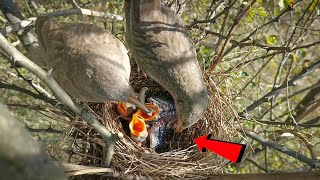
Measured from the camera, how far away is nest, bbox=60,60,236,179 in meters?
2.69

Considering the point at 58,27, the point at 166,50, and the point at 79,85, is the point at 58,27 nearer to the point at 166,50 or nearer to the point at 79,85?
the point at 79,85

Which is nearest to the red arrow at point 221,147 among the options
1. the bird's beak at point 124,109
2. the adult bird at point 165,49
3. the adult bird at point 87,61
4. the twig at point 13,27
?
the adult bird at point 165,49

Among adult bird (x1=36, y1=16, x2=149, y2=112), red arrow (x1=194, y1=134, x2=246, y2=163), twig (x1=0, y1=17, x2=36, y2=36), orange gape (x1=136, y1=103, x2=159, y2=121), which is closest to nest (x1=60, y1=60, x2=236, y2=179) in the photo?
red arrow (x1=194, y1=134, x2=246, y2=163)

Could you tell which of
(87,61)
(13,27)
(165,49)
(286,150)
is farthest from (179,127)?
(13,27)

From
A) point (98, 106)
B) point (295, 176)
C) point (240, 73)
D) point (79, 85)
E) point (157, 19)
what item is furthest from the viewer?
point (240, 73)

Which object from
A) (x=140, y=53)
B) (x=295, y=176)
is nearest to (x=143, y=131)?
(x=140, y=53)

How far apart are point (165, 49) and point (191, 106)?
1.21 feet

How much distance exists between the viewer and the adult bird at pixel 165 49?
269 centimetres

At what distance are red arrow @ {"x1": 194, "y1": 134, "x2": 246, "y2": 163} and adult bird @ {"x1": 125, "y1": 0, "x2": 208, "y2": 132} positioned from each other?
0.29 m

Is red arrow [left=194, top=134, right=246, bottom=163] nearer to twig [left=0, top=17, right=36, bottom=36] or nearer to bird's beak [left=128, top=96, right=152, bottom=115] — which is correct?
bird's beak [left=128, top=96, right=152, bottom=115]

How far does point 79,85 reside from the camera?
2539mm

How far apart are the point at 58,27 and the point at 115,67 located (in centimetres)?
41

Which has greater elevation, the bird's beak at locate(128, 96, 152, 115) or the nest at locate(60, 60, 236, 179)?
the bird's beak at locate(128, 96, 152, 115)

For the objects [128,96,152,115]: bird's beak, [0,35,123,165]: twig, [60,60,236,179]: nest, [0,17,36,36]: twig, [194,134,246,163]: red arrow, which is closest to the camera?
[0,35,123,165]: twig
